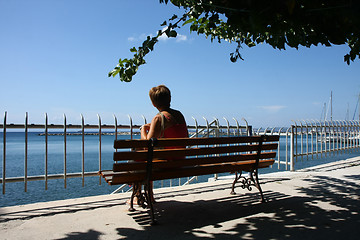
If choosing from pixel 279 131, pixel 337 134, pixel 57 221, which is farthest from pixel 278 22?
pixel 337 134

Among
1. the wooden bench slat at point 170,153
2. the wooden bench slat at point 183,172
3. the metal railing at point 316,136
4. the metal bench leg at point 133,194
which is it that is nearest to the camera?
the wooden bench slat at point 170,153

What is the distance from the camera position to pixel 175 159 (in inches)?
144

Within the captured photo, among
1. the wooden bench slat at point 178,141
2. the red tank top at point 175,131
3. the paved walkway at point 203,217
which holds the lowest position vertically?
the paved walkway at point 203,217

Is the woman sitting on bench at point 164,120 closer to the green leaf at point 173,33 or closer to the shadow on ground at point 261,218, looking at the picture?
the green leaf at point 173,33

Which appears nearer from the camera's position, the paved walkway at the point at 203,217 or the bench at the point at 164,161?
the paved walkway at the point at 203,217

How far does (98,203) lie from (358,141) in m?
11.9

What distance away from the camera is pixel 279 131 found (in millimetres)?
7867

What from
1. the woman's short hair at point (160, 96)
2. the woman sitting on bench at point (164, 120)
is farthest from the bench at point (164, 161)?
the woman's short hair at point (160, 96)

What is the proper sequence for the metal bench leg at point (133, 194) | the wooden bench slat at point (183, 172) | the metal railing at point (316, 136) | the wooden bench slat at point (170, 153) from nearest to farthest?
the wooden bench slat at point (170, 153)
the wooden bench slat at point (183, 172)
the metal bench leg at point (133, 194)
the metal railing at point (316, 136)

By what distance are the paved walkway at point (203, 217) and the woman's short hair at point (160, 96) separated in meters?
1.46

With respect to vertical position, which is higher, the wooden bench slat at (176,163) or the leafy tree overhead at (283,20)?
the leafy tree overhead at (283,20)

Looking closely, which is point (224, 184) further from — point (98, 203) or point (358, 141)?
point (358, 141)

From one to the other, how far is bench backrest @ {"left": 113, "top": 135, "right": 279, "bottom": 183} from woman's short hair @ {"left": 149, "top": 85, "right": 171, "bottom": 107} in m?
0.67

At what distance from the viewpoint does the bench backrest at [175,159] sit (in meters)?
3.10
